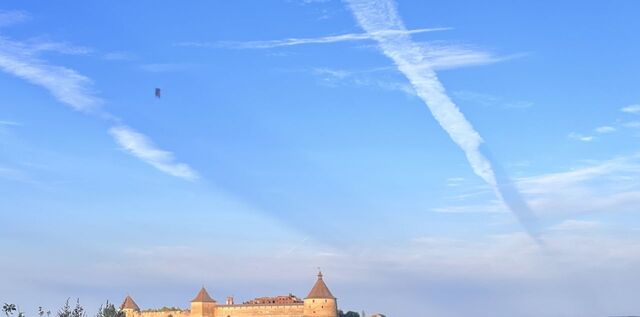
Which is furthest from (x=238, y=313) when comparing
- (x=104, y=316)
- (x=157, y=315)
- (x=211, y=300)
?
(x=104, y=316)

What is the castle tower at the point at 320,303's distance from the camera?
415 feet

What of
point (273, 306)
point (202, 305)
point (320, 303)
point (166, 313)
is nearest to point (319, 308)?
point (320, 303)

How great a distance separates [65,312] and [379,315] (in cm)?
9897

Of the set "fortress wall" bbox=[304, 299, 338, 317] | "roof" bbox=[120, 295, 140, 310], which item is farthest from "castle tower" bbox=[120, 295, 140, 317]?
"fortress wall" bbox=[304, 299, 338, 317]

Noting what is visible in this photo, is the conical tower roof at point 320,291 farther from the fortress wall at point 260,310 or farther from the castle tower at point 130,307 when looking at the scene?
the castle tower at point 130,307

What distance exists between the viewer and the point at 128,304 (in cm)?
14175

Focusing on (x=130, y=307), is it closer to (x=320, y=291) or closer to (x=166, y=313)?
(x=166, y=313)

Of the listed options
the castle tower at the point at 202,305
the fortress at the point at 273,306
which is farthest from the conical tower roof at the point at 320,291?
the castle tower at the point at 202,305

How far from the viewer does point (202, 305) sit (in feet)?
435

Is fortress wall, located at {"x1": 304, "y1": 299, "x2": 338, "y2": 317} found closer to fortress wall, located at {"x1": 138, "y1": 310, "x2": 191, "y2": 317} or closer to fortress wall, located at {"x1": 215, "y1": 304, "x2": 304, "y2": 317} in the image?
fortress wall, located at {"x1": 215, "y1": 304, "x2": 304, "y2": 317}

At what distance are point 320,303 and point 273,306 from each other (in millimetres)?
7142

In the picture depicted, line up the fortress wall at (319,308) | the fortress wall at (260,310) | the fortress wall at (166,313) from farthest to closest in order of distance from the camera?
the fortress wall at (166,313) → the fortress wall at (260,310) → the fortress wall at (319,308)

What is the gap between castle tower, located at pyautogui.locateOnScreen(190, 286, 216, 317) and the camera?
434 feet

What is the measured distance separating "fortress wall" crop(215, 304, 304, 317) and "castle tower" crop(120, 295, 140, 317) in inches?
632
